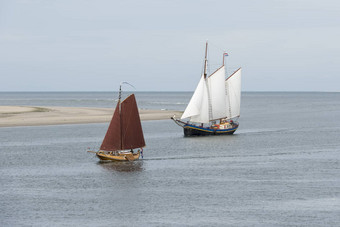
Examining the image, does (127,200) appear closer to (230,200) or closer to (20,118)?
(230,200)

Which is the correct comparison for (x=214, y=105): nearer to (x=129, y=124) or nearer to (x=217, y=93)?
(x=217, y=93)

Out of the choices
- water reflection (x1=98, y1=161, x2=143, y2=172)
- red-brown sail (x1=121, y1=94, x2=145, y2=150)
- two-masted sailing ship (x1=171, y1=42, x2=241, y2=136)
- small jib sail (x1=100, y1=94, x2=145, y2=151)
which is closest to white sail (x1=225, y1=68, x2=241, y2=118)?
two-masted sailing ship (x1=171, y1=42, x2=241, y2=136)

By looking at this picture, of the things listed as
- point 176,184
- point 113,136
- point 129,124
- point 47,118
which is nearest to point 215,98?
point 129,124

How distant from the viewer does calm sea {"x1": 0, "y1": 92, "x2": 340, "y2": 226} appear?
132ft

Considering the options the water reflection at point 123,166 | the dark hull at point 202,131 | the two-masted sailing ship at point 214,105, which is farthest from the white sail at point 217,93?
the water reflection at point 123,166

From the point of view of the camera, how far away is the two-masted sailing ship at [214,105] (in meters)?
97.0

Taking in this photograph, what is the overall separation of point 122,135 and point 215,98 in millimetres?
37306

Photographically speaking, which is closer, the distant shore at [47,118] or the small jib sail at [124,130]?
the small jib sail at [124,130]

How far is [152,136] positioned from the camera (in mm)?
94438

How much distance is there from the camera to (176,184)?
51344 millimetres

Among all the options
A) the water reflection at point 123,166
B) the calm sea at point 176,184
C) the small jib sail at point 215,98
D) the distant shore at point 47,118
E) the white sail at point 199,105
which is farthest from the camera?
the distant shore at point 47,118

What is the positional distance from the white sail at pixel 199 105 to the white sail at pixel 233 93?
8.00 metres

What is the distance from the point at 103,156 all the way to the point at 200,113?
35.0 meters

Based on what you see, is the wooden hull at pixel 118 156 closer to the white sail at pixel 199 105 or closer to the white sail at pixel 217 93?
the white sail at pixel 199 105
